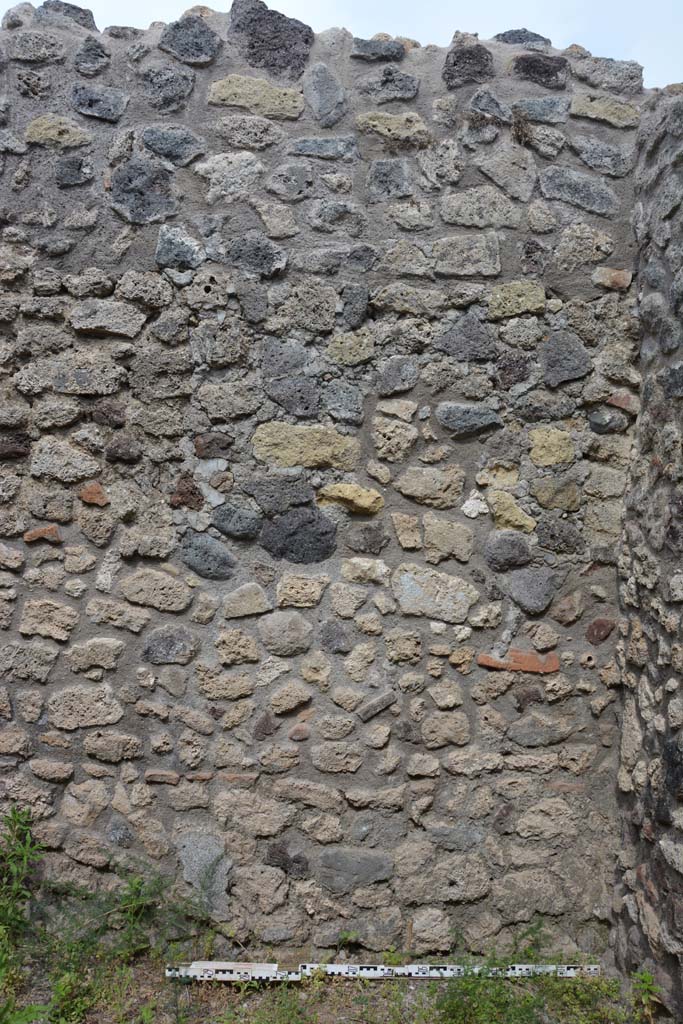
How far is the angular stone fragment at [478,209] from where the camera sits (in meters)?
2.85

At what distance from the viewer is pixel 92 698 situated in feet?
9.22

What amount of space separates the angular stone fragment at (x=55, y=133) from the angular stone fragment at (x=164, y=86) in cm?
27

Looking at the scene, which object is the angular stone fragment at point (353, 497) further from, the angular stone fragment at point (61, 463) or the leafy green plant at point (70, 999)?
→ the leafy green plant at point (70, 999)

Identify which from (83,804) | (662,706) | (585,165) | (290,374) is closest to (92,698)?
(83,804)

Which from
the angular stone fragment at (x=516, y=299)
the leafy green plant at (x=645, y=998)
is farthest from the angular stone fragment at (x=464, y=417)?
the leafy green plant at (x=645, y=998)

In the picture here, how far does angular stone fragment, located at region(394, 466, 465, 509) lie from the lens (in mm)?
2852

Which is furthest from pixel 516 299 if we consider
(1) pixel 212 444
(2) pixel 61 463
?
A: (2) pixel 61 463

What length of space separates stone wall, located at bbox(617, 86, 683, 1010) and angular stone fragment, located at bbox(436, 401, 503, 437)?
514 millimetres

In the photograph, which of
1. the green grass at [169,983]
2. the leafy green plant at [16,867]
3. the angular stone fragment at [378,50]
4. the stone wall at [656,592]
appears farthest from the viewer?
the angular stone fragment at [378,50]

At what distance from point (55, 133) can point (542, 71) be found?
1.71 meters

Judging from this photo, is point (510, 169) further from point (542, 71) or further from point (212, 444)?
point (212, 444)

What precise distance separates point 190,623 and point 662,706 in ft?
5.07

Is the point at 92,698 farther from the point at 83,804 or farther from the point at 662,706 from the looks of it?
the point at 662,706

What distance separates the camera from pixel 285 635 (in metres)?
2.83
